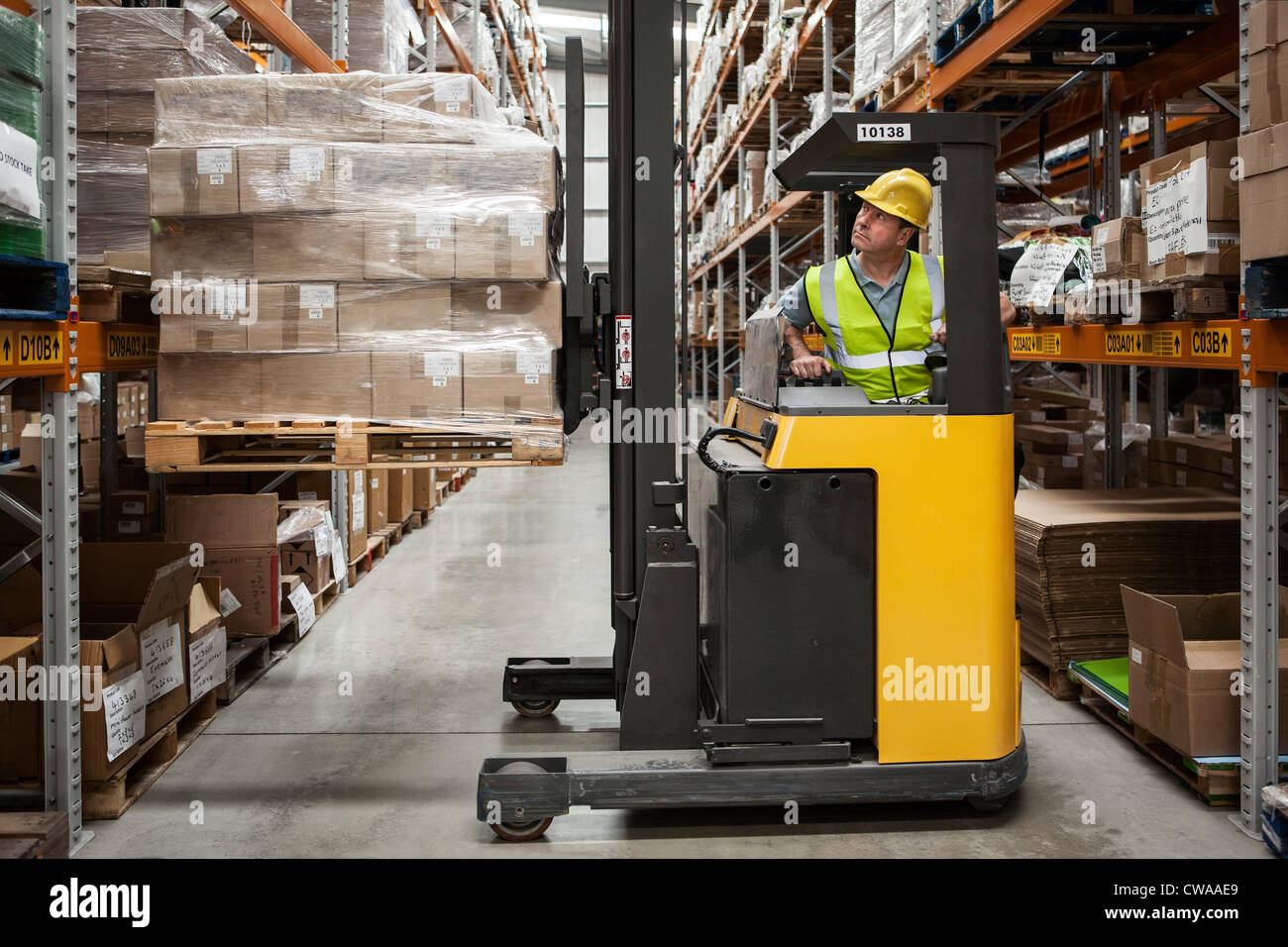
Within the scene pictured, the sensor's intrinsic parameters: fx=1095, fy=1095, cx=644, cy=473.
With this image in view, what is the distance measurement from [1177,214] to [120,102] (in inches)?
163

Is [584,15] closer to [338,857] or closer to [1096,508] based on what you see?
[1096,508]

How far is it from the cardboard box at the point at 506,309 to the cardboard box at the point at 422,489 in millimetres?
5896

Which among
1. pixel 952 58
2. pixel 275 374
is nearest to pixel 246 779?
pixel 275 374

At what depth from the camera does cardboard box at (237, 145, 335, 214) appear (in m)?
3.70

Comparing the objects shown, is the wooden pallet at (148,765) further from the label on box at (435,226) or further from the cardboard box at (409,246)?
the label on box at (435,226)

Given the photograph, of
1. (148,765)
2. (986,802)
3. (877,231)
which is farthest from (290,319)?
(986,802)

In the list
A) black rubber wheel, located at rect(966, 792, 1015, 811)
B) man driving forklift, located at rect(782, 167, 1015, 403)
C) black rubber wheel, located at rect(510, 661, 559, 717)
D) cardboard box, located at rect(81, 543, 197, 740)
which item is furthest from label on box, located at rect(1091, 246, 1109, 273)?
cardboard box, located at rect(81, 543, 197, 740)

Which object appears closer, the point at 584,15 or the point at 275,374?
the point at 275,374

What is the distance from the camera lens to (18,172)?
295 cm

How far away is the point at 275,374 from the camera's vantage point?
377 cm

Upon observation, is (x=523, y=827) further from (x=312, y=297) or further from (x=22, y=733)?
(x=312, y=297)

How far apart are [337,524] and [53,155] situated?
12.3 feet

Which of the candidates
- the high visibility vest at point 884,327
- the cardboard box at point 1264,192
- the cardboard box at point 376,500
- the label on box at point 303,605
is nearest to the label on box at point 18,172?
the high visibility vest at point 884,327

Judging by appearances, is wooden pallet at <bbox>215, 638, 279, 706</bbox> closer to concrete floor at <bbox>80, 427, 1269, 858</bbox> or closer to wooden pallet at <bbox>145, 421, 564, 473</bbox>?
concrete floor at <bbox>80, 427, 1269, 858</bbox>
